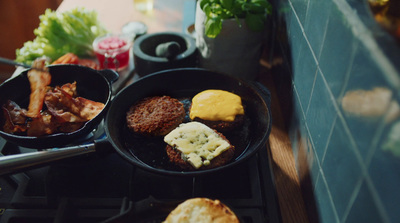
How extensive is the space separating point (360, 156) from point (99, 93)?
0.91 metres

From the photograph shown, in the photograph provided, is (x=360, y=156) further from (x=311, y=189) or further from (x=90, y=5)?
(x=90, y=5)

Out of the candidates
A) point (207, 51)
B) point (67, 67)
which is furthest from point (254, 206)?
point (67, 67)

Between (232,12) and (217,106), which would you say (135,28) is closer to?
(232,12)

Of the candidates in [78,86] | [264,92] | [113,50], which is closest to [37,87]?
[78,86]

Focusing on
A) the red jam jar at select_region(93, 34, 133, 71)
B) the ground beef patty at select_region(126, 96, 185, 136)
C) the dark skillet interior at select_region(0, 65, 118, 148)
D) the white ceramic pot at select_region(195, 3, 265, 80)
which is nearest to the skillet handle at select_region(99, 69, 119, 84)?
the dark skillet interior at select_region(0, 65, 118, 148)

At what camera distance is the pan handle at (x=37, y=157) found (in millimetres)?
823

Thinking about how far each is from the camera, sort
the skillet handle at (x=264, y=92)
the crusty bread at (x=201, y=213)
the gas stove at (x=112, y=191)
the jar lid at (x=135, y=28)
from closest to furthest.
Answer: the crusty bread at (x=201, y=213) → the gas stove at (x=112, y=191) → the skillet handle at (x=264, y=92) → the jar lid at (x=135, y=28)

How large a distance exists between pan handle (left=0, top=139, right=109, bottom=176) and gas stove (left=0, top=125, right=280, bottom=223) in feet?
0.11

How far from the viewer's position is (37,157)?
853mm

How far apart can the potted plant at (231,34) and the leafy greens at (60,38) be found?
0.58 metres

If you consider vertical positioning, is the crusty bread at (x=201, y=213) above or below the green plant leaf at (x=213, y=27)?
below

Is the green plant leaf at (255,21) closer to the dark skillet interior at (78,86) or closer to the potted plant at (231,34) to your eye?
the potted plant at (231,34)

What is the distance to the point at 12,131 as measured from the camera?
990mm

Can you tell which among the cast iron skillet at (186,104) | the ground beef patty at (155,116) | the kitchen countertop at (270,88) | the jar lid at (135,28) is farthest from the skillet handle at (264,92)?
the jar lid at (135,28)
